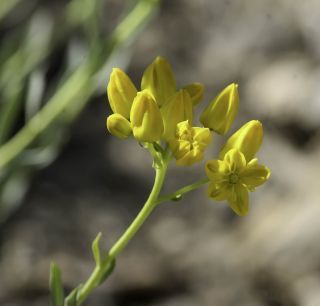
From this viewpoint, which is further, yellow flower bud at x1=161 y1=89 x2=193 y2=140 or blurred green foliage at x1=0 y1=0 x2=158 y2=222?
blurred green foliage at x1=0 y1=0 x2=158 y2=222

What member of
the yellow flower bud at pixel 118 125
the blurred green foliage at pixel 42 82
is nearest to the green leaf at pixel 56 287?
the yellow flower bud at pixel 118 125

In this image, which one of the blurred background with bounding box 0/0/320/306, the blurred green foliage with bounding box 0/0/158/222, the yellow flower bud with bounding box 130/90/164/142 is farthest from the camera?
the blurred background with bounding box 0/0/320/306

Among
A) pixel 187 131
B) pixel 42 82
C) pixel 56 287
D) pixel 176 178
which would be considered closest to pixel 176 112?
pixel 187 131

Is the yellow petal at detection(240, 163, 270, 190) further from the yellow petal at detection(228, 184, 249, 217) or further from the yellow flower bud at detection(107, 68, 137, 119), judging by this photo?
the yellow flower bud at detection(107, 68, 137, 119)

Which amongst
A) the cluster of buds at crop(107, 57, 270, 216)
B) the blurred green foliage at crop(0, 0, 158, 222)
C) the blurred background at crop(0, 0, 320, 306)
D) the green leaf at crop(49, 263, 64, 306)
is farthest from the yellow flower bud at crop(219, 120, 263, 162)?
the blurred background at crop(0, 0, 320, 306)

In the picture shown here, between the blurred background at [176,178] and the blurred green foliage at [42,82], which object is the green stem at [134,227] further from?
the blurred background at [176,178]

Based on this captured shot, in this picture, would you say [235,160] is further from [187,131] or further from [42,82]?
[42,82]

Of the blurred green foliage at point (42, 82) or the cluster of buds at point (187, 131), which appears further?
the blurred green foliage at point (42, 82)
